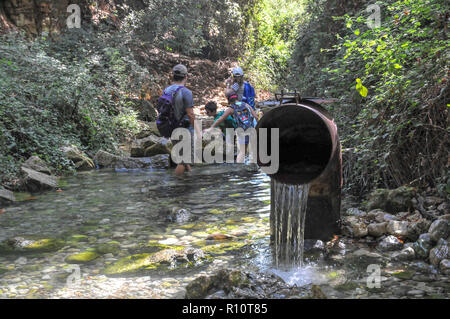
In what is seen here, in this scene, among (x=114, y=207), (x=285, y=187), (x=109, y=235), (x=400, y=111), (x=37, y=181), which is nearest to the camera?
(x=285, y=187)

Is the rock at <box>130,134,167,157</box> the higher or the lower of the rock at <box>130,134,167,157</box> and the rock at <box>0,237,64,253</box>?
the higher

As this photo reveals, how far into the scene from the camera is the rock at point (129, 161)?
9.95 metres

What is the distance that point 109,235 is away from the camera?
480cm

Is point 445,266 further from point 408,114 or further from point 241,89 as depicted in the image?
point 241,89

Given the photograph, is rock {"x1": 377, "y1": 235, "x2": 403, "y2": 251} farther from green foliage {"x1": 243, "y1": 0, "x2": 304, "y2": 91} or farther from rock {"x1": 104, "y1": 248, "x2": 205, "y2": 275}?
green foliage {"x1": 243, "y1": 0, "x2": 304, "y2": 91}

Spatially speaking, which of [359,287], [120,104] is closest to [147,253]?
[359,287]

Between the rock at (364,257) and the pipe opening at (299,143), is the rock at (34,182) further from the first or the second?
the rock at (364,257)

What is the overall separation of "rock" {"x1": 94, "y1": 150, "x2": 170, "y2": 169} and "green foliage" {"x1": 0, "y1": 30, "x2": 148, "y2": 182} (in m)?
0.68

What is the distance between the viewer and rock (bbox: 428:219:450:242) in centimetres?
366

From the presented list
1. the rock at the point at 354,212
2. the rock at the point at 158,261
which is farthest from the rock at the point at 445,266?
the rock at the point at 158,261

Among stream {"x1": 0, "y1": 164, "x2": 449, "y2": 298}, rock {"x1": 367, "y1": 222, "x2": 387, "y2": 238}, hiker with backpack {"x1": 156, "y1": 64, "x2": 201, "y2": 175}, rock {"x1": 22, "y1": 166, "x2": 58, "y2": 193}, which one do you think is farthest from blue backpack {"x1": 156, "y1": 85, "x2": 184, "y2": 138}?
rock {"x1": 367, "y1": 222, "x2": 387, "y2": 238}

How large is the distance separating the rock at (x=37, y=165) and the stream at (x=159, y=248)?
1.27m
